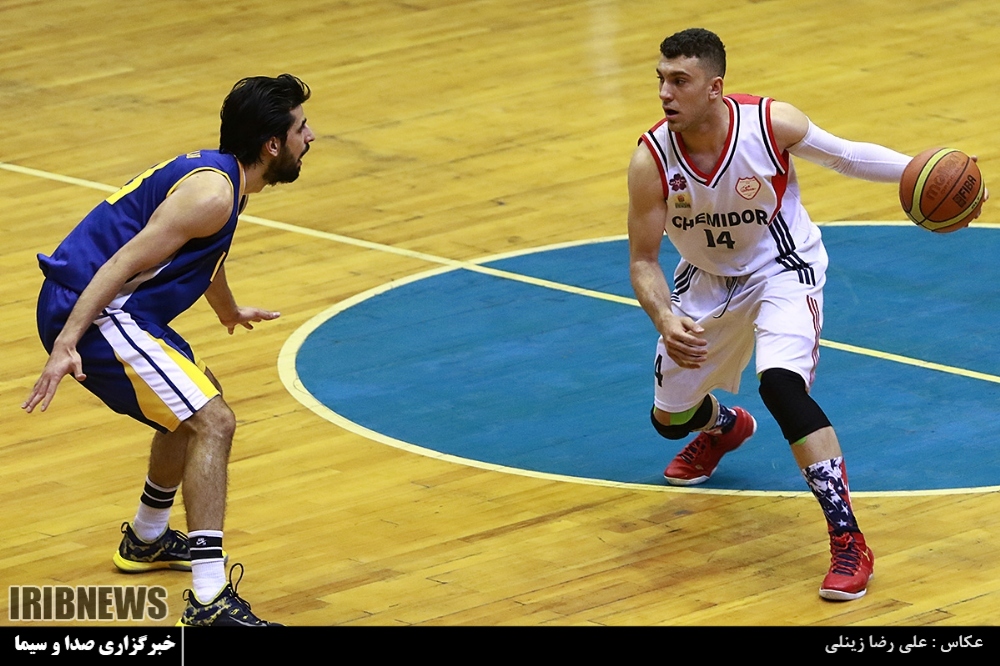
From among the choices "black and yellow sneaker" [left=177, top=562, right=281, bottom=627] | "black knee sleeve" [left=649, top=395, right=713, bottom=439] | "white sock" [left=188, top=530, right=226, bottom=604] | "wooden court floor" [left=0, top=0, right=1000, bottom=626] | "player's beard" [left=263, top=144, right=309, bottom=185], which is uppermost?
"player's beard" [left=263, top=144, right=309, bottom=185]

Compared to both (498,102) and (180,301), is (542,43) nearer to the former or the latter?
(498,102)

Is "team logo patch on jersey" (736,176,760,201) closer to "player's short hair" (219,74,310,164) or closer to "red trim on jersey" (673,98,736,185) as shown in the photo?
"red trim on jersey" (673,98,736,185)

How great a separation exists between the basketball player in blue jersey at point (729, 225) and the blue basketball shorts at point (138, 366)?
1.57m

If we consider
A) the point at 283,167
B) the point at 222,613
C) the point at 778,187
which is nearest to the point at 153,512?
the point at 222,613

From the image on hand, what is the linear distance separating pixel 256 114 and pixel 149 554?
1.56 m

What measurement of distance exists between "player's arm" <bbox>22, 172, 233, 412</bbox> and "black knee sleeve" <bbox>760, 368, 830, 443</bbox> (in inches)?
72.2

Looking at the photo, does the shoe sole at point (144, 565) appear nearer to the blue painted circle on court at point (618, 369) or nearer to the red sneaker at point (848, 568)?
the blue painted circle on court at point (618, 369)

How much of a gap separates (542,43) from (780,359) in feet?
29.1

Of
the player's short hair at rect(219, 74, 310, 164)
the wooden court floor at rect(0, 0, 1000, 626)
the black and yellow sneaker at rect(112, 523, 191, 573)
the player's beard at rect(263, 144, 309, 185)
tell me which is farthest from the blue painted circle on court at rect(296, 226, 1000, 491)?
the player's short hair at rect(219, 74, 310, 164)

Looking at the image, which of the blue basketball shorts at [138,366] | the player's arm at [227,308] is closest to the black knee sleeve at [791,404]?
the player's arm at [227,308]

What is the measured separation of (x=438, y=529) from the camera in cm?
709

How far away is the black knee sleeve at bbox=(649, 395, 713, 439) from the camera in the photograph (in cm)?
744

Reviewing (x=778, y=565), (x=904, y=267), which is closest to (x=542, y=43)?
(x=904, y=267)

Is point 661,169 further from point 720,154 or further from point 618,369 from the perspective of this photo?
point 618,369
